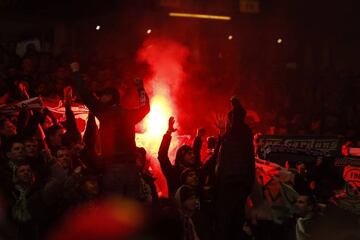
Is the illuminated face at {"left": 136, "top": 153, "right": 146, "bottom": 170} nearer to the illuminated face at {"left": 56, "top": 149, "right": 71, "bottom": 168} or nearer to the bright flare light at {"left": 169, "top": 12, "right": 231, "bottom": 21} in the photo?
the illuminated face at {"left": 56, "top": 149, "right": 71, "bottom": 168}

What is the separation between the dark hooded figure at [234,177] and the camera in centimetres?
844

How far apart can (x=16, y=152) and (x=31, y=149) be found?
6.1 inches

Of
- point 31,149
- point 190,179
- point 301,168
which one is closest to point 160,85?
point 301,168

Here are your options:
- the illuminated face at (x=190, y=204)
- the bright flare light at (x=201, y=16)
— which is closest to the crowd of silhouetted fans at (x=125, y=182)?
the illuminated face at (x=190, y=204)

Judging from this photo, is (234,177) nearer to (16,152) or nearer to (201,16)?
(16,152)

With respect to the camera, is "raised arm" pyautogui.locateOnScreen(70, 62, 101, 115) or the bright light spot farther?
the bright light spot

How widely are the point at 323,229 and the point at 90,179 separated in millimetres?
2895

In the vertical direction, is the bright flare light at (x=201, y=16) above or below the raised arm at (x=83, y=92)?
above

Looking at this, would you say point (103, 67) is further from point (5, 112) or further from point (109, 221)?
point (109, 221)

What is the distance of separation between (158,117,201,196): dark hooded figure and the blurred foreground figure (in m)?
0.92

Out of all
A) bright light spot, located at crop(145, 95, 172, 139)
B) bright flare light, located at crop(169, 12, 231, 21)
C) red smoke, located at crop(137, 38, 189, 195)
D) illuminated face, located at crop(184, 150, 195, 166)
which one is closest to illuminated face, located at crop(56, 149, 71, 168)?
illuminated face, located at crop(184, 150, 195, 166)

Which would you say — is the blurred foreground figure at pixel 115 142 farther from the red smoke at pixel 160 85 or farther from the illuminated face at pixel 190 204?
the red smoke at pixel 160 85

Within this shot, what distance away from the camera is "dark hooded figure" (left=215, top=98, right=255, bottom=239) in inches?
332

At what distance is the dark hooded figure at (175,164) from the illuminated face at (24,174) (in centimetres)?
187
